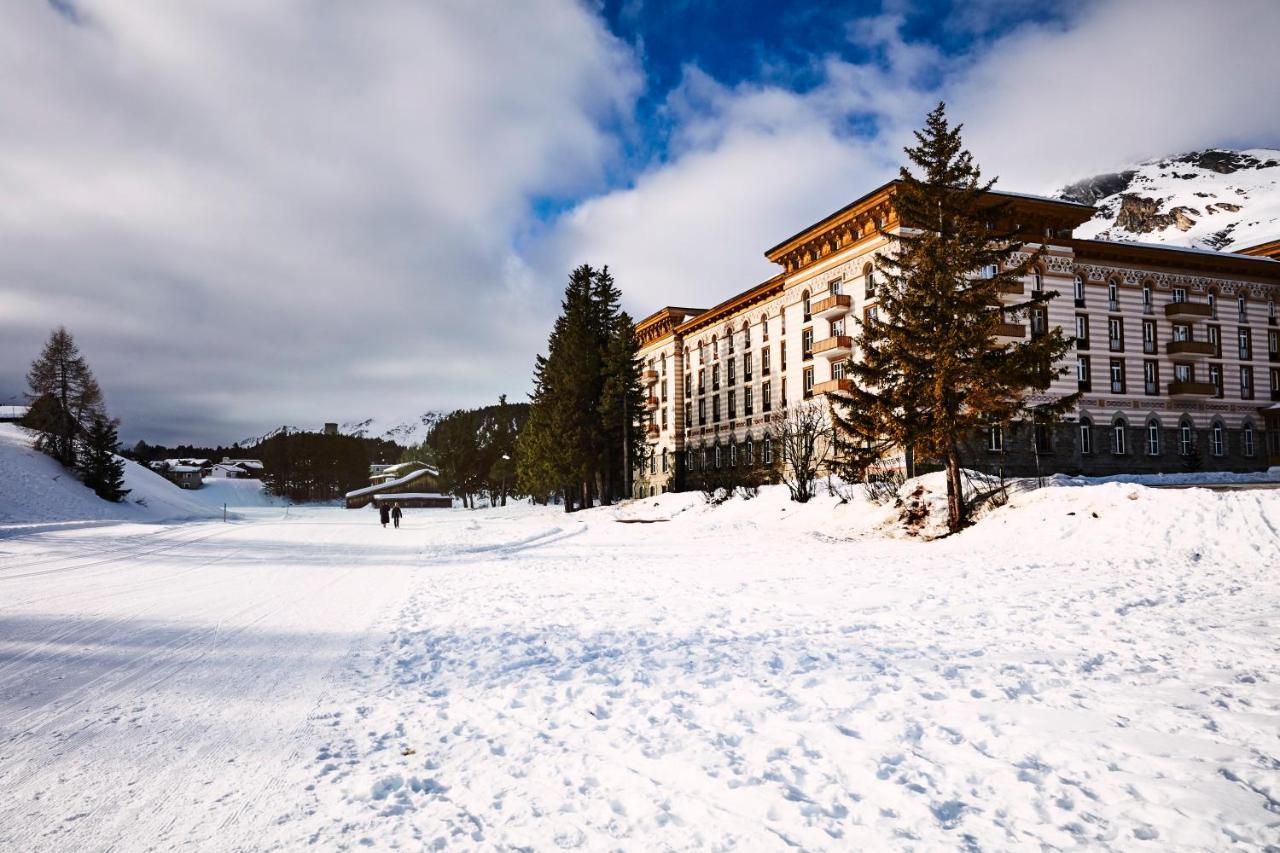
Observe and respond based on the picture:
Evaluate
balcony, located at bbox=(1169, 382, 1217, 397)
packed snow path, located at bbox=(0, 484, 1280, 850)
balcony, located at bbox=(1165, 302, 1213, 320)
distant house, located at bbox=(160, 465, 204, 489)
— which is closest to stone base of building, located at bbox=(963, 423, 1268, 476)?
balcony, located at bbox=(1169, 382, 1217, 397)

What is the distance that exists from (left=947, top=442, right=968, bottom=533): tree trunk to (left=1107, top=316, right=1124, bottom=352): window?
113 feet

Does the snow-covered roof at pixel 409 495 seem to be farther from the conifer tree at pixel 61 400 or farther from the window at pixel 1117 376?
the window at pixel 1117 376

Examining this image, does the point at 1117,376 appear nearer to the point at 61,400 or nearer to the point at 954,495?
the point at 954,495

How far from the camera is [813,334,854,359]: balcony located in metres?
42.0

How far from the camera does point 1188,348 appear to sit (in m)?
45.1

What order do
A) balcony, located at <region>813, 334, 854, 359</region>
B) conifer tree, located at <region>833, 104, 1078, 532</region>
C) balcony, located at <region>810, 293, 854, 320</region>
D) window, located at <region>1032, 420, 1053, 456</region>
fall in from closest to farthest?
1. conifer tree, located at <region>833, 104, 1078, 532</region>
2. window, located at <region>1032, 420, 1053, 456</region>
3. balcony, located at <region>813, 334, 854, 359</region>
4. balcony, located at <region>810, 293, 854, 320</region>

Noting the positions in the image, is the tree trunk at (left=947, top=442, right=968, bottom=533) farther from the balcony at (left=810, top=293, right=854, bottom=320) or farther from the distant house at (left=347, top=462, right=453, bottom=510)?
the distant house at (left=347, top=462, right=453, bottom=510)

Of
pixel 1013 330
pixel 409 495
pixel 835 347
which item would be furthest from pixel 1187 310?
pixel 409 495

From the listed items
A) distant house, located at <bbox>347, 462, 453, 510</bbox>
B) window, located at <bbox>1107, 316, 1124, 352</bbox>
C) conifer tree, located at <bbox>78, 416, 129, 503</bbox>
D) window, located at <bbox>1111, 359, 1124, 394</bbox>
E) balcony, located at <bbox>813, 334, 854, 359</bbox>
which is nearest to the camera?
balcony, located at <bbox>813, 334, 854, 359</bbox>

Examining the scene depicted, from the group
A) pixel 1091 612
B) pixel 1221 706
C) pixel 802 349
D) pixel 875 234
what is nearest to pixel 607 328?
pixel 802 349

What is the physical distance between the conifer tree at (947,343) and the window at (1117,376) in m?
30.4

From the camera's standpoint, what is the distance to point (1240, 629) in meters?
7.73

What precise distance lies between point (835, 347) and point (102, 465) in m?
53.0

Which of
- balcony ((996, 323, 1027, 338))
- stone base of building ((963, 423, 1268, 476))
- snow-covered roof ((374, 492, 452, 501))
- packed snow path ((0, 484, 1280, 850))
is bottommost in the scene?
snow-covered roof ((374, 492, 452, 501))
